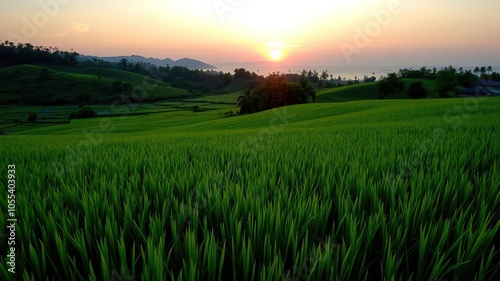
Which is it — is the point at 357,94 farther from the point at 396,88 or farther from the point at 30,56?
the point at 30,56

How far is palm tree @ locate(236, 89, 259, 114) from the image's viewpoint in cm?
6547

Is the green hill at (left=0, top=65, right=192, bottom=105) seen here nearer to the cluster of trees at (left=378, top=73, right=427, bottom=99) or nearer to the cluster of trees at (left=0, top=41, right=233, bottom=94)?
the cluster of trees at (left=0, top=41, right=233, bottom=94)

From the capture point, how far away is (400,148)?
4812 mm

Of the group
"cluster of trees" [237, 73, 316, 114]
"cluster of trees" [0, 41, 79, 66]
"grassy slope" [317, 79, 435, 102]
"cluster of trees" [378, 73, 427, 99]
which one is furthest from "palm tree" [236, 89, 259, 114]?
"cluster of trees" [0, 41, 79, 66]

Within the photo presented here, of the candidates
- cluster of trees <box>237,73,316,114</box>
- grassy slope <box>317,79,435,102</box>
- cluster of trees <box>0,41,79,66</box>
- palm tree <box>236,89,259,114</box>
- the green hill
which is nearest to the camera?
palm tree <box>236,89,259,114</box>

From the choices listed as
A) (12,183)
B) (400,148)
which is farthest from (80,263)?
(400,148)

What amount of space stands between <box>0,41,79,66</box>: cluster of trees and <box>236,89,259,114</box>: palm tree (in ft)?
403

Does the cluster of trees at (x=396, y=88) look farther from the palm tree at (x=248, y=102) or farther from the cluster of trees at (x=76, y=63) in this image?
the cluster of trees at (x=76, y=63)

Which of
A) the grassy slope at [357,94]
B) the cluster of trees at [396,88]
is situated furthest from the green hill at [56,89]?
the cluster of trees at [396,88]

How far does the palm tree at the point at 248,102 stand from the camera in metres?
65.5

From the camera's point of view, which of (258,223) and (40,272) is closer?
(40,272)

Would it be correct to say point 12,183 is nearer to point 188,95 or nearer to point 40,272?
point 40,272

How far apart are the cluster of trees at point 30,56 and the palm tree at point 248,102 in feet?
403

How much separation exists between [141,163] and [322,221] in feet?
9.33
